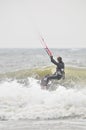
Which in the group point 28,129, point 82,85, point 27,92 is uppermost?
point 28,129

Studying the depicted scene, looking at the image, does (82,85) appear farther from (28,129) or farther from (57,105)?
(28,129)

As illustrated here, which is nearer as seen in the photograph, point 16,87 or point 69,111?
point 69,111

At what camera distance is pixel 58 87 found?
25891 millimetres

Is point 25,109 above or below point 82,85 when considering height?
above

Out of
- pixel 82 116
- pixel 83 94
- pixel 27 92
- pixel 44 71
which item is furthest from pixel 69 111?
pixel 44 71

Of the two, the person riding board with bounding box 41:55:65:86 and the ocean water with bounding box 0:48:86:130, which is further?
the person riding board with bounding box 41:55:65:86

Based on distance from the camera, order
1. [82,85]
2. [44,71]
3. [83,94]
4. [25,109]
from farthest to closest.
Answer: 1. [44,71]
2. [82,85]
3. [83,94]
4. [25,109]

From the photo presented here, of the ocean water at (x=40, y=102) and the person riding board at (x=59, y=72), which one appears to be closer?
the ocean water at (x=40, y=102)

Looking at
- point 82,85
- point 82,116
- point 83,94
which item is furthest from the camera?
point 82,85

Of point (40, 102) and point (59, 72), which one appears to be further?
point (59, 72)

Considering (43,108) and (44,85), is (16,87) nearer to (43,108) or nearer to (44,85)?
(44,85)

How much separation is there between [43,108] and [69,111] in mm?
1233

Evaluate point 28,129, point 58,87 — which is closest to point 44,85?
point 58,87

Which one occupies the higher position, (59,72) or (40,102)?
(40,102)
